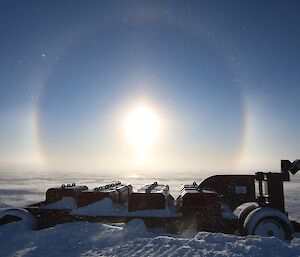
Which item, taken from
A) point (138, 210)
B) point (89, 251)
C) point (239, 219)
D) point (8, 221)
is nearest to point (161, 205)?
point (138, 210)

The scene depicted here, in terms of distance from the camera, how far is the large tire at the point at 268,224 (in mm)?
9383

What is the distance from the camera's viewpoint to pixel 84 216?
10.3m

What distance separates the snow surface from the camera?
7098mm

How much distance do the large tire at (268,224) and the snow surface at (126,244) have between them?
3.40ft

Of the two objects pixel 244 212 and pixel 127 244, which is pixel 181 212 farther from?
pixel 127 244

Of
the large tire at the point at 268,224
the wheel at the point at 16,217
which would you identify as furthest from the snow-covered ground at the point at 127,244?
the large tire at the point at 268,224

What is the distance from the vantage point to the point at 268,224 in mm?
9555

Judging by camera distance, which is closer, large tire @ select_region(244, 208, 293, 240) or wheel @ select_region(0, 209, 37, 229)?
large tire @ select_region(244, 208, 293, 240)

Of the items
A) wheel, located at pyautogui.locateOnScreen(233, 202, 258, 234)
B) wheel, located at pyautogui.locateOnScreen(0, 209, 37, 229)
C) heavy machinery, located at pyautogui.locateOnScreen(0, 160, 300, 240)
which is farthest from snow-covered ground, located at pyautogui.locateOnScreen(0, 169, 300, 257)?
wheel, located at pyautogui.locateOnScreen(233, 202, 258, 234)

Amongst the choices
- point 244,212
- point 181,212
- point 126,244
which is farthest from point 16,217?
point 244,212

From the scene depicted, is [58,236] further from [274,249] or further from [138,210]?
[274,249]

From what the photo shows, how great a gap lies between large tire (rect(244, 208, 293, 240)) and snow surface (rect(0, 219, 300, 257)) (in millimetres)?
1038

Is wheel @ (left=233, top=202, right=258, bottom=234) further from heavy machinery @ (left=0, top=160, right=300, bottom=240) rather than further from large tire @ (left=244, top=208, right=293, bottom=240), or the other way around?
large tire @ (left=244, top=208, right=293, bottom=240)

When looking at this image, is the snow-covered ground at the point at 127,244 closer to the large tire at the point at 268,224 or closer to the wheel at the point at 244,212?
the large tire at the point at 268,224
